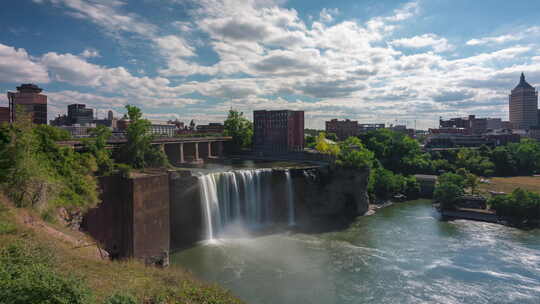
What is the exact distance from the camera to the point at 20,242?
1128cm

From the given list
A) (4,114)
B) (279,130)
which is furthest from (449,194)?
(4,114)

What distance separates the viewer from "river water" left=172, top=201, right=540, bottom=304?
68.1 feet

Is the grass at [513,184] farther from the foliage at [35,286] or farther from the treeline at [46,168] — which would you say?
the foliage at [35,286]

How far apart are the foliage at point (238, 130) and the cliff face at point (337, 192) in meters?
29.7

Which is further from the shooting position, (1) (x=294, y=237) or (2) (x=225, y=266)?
(1) (x=294, y=237)

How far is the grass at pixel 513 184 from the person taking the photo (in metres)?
54.8

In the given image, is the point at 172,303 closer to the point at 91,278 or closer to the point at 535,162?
the point at 91,278

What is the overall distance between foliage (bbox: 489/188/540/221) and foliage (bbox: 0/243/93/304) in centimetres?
4448

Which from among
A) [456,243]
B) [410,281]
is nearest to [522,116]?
[456,243]

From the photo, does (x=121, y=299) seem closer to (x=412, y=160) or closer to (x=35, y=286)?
(x=35, y=286)

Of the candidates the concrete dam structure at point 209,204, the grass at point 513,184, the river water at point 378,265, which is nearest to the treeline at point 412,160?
the grass at point 513,184

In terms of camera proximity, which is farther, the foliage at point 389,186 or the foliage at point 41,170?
the foliage at point 389,186

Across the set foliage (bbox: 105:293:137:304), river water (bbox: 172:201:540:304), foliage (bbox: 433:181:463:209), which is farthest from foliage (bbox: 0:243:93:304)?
foliage (bbox: 433:181:463:209)

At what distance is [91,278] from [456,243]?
103 ft
